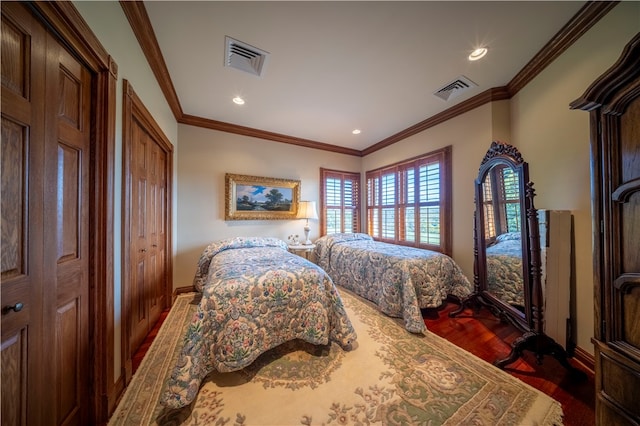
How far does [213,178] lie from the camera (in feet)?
11.2

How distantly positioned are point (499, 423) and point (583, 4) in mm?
2905

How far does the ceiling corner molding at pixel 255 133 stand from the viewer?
326cm

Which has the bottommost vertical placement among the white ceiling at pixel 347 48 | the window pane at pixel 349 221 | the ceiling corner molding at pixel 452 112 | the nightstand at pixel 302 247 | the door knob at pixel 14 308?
the nightstand at pixel 302 247

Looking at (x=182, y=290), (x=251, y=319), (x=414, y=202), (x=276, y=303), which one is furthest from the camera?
(x=414, y=202)

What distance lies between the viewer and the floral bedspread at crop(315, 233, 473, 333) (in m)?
2.24

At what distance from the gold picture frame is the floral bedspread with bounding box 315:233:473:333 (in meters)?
1.63

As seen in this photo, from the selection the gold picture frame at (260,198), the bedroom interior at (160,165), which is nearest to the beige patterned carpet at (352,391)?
the bedroom interior at (160,165)

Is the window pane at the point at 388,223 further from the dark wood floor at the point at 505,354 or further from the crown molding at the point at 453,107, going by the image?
the dark wood floor at the point at 505,354

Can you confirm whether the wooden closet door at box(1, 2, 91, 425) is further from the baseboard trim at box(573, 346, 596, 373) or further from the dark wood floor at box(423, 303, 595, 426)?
the baseboard trim at box(573, 346, 596, 373)

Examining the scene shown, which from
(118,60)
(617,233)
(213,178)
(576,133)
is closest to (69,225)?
(118,60)

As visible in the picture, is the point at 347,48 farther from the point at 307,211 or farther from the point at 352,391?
the point at 352,391

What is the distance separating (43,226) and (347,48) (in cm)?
233

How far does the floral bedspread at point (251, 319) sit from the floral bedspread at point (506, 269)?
5.18 ft

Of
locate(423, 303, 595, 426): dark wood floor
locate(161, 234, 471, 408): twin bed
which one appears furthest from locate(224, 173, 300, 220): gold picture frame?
locate(423, 303, 595, 426): dark wood floor
